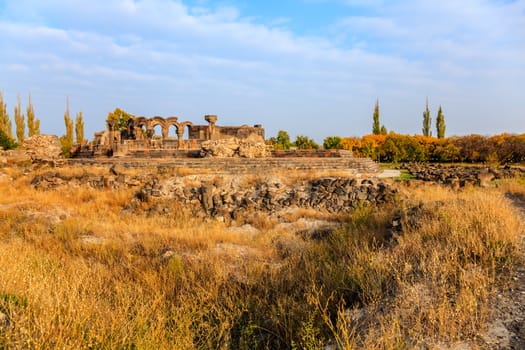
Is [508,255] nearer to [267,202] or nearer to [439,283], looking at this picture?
[439,283]

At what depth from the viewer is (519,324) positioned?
9.38ft

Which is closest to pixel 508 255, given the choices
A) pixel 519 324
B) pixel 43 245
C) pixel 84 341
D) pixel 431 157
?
pixel 519 324

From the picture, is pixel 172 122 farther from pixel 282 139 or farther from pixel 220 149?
pixel 282 139

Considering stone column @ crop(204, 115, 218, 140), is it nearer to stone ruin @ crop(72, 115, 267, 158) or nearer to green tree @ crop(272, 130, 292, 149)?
stone ruin @ crop(72, 115, 267, 158)

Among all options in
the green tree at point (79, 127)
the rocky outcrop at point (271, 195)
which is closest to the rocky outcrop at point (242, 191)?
the rocky outcrop at point (271, 195)

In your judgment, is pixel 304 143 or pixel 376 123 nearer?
pixel 304 143

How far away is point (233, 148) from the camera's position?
18406 mm

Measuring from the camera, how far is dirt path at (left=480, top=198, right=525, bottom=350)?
2.67 metres

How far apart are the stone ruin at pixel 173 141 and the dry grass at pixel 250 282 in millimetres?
10263

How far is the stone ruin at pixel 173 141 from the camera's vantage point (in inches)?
734

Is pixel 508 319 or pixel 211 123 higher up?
pixel 211 123

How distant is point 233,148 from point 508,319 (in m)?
16.2

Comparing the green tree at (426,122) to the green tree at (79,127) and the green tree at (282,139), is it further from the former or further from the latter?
the green tree at (79,127)

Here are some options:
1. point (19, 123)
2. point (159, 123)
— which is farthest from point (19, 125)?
point (159, 123)
